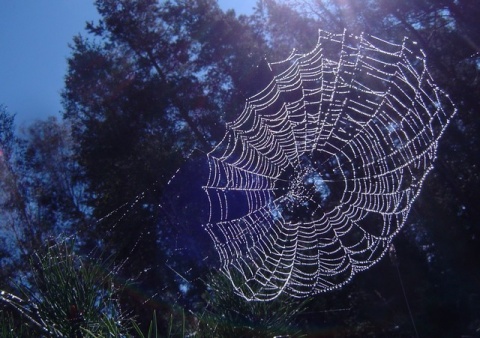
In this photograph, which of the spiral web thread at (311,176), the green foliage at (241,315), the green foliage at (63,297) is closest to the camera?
the green foliage at (63,297)

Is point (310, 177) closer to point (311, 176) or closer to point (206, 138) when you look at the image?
point (311, 176)

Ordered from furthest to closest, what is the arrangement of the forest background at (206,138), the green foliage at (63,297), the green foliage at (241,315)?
the forest background at (206,138), the green foliage at (241,315), the green foliage at (63,297)

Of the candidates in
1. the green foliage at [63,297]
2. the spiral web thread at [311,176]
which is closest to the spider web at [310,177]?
the spiral web thread at [311,176]

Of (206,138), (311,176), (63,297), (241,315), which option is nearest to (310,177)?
(311,176)

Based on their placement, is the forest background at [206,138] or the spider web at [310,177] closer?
the spider web at [310,177]

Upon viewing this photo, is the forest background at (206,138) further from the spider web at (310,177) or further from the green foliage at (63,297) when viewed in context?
the green foliage at (63,297)

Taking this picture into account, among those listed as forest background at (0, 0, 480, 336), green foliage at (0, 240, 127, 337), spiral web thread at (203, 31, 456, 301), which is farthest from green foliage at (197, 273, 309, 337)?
forest background at (0, 0, 480, 336)

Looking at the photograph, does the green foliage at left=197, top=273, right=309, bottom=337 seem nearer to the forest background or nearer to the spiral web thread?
the spiral web thread

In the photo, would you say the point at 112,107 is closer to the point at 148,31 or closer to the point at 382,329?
the point at 148,31

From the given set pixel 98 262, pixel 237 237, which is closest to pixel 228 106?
pixel 237 237
